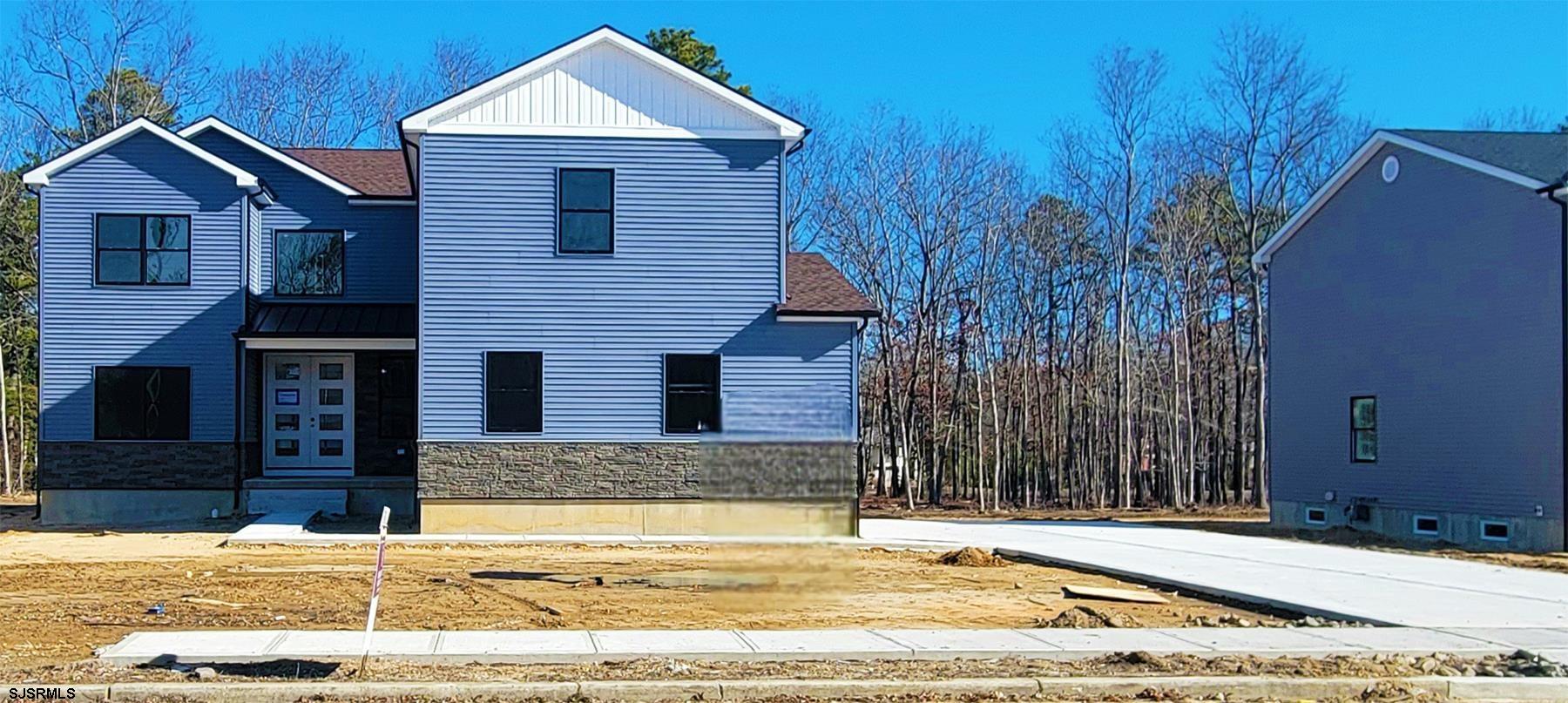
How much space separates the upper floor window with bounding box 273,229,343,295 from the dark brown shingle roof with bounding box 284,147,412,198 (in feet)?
3.81

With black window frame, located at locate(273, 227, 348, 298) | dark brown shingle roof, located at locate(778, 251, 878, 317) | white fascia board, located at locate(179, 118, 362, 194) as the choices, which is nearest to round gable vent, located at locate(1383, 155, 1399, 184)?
dark brown shingle roof, located at locate(778, 251, 878, 317)

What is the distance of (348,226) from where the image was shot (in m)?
28.0

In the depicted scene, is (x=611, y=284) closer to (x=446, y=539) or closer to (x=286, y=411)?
(x=446, y=539)

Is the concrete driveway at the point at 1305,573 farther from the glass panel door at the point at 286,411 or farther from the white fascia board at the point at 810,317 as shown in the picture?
the glass panel door at the point at 286,411

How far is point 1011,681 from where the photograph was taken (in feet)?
33.2

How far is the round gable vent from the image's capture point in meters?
27.1

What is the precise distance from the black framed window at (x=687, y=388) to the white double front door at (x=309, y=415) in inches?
271

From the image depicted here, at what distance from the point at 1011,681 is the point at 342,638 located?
508cm

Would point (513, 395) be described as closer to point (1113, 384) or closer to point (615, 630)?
point (615, 630)

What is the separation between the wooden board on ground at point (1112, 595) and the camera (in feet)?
50.5

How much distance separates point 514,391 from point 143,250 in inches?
301

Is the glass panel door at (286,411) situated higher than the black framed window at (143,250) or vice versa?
the black framed window at (143,250)

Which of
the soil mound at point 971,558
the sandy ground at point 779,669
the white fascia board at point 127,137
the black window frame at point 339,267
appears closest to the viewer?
the sandy ground at point 779,669

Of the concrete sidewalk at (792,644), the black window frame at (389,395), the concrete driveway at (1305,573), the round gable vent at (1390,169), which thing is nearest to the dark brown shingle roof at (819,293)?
the concrete driveway at (1305,573)
